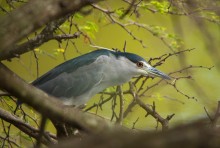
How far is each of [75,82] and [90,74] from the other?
0.08 metres

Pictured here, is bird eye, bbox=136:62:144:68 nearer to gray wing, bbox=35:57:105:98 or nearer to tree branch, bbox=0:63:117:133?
gray wing, bbox=35:57:105:98

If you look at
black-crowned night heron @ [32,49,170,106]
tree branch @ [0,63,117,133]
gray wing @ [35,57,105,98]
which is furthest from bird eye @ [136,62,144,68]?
tree branch @ [0,63,117,133]

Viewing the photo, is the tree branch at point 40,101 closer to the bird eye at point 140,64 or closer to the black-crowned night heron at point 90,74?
the black-crowned night heron at point 90,74

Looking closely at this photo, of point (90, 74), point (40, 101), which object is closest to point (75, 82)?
point (90, 74)

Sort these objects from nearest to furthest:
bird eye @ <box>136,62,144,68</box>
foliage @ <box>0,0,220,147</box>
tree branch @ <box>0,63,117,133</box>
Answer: tree branch @ <box>0,63,117,133</box>
foliage @ <box>0,0,220,147</box>
bird eye @ <box>136,62,144,68</box>

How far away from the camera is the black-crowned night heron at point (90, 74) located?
209cm

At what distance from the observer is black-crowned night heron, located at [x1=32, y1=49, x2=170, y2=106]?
6.85 ft

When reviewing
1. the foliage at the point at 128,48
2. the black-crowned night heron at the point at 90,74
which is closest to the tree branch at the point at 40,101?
the foliage at the point at 128,48

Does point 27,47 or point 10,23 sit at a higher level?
point 10,23

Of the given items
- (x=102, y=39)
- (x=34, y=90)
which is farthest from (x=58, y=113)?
(x=102, y=39)

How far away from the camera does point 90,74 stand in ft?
6.97

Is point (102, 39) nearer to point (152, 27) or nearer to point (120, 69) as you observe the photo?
point (152, 27)

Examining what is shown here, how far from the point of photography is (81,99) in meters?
2.09

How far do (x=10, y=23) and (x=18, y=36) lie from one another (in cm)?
3
